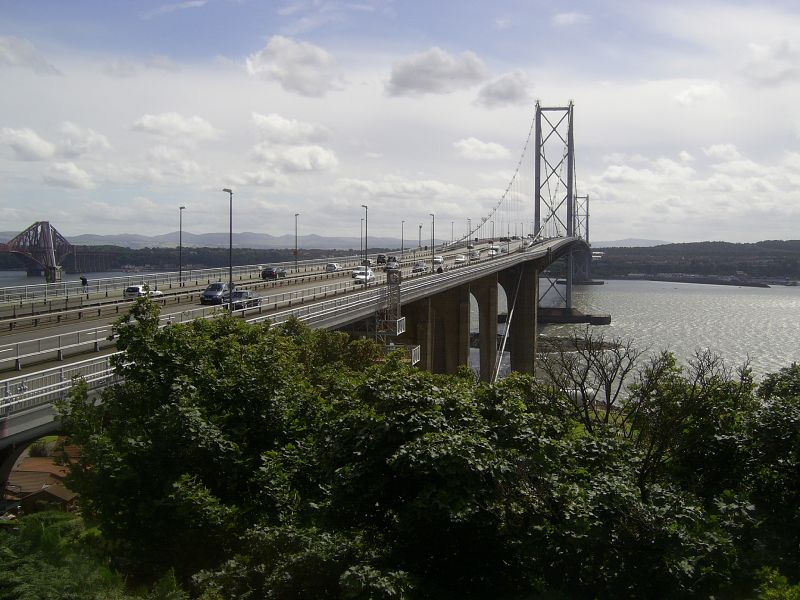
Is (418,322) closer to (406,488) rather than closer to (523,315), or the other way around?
(523,315)

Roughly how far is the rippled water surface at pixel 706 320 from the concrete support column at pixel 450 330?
1429cm

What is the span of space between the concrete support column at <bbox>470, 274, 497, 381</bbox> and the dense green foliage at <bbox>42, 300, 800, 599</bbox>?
43359 mm

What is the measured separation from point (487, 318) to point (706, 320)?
35165 mm

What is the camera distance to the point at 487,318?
58219 millimetres

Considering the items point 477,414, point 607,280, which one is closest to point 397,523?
point 477,414

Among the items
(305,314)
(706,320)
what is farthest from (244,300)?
(706,320)

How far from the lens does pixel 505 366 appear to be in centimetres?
6562

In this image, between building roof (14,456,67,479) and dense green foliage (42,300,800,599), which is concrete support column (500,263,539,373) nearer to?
building roof (14,456,67,479)

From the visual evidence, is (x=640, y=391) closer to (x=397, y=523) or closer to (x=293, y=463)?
(x=293, y=463)

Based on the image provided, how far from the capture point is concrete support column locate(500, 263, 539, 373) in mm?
64938

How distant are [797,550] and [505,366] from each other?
5700cm

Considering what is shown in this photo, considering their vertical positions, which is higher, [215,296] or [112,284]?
[112,284]

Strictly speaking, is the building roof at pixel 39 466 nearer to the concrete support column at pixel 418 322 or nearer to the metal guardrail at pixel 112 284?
the metal guardrail at pixel 112 284

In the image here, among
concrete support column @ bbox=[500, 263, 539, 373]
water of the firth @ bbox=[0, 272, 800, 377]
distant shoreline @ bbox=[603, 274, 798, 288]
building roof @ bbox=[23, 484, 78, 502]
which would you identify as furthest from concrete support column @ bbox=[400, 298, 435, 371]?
distant shoreline @ bbox=[603, 274, 798, 288]
